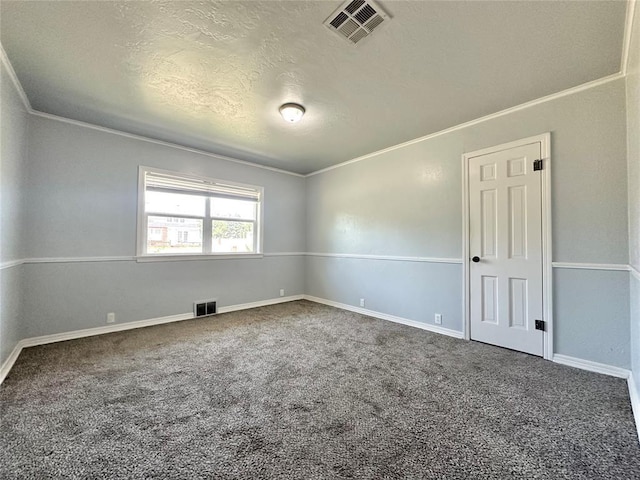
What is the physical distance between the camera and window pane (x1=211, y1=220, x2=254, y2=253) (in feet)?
14.8

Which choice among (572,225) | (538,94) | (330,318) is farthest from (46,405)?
(538,94)

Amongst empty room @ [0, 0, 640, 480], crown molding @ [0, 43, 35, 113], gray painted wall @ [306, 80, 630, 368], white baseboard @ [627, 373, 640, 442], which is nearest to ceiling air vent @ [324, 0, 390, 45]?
empty room @ [0, 0, 640, 480]

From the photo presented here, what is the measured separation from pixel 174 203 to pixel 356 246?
9.75 feet

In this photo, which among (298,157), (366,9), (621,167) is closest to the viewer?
→ (366,9)

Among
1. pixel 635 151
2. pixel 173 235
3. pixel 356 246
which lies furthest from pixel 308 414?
pixel 173 235

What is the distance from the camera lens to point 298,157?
457cm

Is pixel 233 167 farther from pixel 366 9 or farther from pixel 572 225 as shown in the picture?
pixel 572 225

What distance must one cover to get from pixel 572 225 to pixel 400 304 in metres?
2.14

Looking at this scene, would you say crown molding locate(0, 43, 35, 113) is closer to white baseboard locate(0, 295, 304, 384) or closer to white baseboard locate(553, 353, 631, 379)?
white baseboard locate(0, 295, 304, 384)

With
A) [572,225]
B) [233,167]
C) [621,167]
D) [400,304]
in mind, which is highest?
[233,167]

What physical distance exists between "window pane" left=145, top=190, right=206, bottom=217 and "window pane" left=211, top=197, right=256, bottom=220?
0.69ft

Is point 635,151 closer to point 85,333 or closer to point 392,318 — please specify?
point 392,318

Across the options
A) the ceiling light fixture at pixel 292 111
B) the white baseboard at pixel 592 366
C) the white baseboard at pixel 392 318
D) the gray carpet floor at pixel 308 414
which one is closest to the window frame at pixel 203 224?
the gray carpet floor at pixel 308 414

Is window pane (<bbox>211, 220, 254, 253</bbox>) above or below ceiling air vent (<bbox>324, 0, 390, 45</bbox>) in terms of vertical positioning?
below
